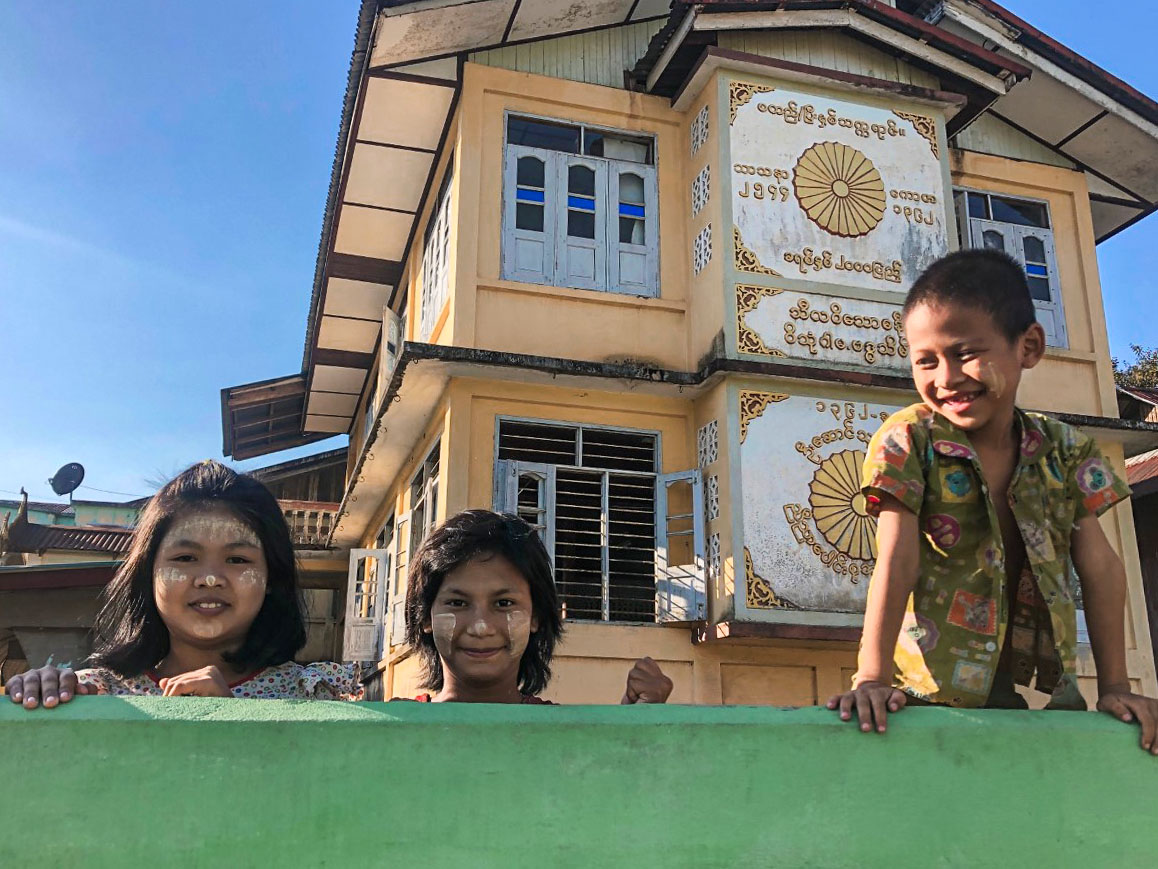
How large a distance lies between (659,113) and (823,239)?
1.99m

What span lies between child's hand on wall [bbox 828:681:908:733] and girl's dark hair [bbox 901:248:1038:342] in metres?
0.87

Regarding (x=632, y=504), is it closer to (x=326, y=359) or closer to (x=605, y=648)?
(x=605, y=648)

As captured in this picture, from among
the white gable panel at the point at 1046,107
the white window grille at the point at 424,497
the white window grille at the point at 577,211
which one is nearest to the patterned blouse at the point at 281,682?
the white window grille at the point at 424,497

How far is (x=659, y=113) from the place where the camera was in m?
9.31

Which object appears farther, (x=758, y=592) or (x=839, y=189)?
(x=839, y=189)

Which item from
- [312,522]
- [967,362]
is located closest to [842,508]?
[967,362]

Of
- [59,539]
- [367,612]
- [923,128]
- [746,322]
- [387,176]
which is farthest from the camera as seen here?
[59,539]

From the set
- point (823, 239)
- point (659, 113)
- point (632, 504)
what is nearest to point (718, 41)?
point (659, 113)

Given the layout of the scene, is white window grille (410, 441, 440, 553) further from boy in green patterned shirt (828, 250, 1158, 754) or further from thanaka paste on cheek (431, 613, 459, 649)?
boy in green patterned shirt (828, 250, 1158, 754)

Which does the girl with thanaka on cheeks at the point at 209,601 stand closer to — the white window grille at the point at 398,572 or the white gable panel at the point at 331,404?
the white window grille at the point at 398,572

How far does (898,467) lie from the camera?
208 cm

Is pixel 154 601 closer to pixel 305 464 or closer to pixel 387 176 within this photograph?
pixel 387 176

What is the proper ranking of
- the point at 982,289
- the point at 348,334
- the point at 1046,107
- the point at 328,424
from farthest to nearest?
1. the point at 328,424
2. the point at 348,334
3. the point at 1046,107
4. the point at 982,289

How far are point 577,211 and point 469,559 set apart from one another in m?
6.54
